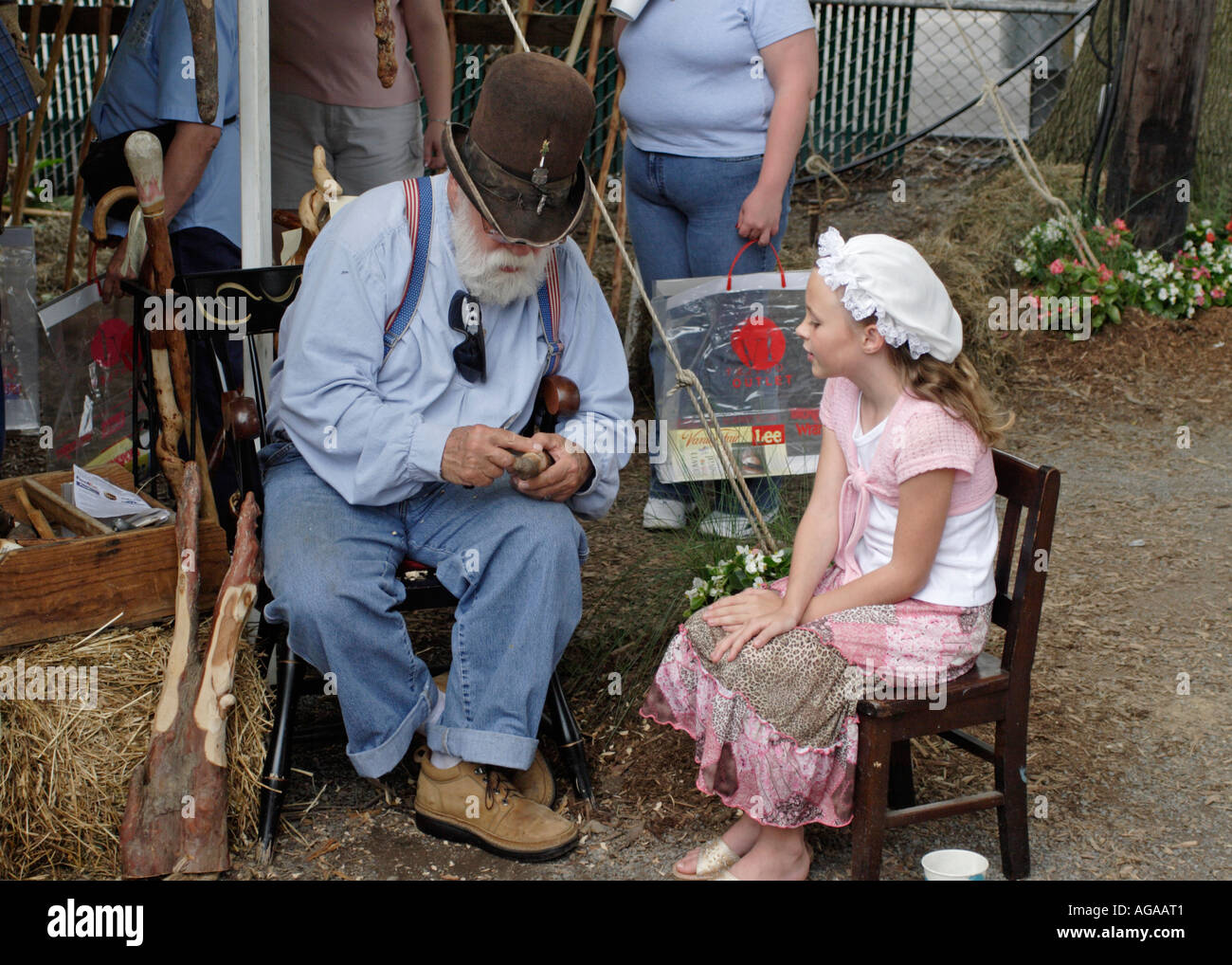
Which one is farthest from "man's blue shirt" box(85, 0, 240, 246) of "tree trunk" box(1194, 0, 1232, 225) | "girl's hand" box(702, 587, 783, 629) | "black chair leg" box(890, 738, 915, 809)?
"tree trunk" box(1194, 0, 1232, 225)

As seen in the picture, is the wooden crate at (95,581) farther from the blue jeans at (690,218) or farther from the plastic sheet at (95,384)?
the blue jeans at (690,218)

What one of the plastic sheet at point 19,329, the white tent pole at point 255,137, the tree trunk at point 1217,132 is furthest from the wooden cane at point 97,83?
the tree trunk at point 1217,132

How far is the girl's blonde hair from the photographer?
2262 millimetres

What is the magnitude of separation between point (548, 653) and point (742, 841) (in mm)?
544

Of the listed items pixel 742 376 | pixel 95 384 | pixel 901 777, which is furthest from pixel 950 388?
pixel 95 384

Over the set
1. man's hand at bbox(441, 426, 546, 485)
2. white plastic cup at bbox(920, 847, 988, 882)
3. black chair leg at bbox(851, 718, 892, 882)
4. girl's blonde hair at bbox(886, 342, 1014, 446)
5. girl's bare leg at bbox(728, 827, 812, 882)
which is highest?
girl's blonde hair at bbox(886, 342, 1014, 446)

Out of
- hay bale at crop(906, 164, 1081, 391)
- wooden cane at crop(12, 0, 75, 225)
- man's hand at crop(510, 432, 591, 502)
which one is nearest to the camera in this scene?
man's hand at crop(510, 432, 591, 502)

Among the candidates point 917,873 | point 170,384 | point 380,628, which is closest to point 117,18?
point 170,384

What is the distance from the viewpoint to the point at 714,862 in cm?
248

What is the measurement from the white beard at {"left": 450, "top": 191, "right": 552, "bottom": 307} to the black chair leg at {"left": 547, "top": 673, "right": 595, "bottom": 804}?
85 cm

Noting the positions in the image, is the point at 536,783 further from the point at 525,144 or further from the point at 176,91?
the point at 176,91

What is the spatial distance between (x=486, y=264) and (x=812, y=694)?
1.11 m

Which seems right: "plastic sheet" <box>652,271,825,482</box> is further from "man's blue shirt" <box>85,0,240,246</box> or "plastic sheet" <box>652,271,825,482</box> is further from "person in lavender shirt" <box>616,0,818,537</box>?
"man's blue shirt" <box>85,0,240,246</box>
